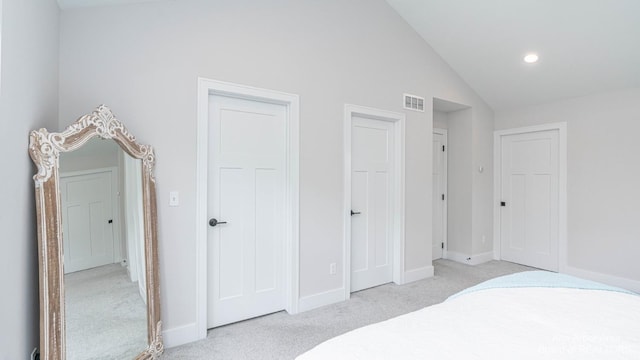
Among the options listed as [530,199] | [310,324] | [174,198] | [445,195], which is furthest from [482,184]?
[174,198]

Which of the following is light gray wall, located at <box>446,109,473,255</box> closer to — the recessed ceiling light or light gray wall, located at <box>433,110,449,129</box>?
light gray wall, located at <box>433,110,449,129</box>

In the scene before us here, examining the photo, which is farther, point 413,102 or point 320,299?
point 413,102

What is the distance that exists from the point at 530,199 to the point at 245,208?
4.07 metres

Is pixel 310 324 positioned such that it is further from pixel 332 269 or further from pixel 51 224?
pixel 51 224

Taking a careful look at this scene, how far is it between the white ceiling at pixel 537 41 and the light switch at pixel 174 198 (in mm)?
3168

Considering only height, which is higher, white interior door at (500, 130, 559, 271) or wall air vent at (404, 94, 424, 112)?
wall air vent at (404, 94, 424, 112)

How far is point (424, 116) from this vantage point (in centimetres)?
385

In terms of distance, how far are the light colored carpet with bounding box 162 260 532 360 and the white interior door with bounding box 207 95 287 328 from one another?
20cm

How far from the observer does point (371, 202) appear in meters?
3.54

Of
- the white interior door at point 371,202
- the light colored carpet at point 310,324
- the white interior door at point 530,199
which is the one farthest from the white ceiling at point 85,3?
the white interior door at point 530,199

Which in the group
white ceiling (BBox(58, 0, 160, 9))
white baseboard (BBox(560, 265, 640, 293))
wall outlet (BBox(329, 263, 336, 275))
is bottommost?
white baseboard (BBox(560, 265, 640, 293))

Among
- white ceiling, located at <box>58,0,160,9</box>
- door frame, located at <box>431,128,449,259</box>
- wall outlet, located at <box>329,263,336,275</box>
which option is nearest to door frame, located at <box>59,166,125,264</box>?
white ceiling, located at <box>58,0,160,9</box>

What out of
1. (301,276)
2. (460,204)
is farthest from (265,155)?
(460,204)

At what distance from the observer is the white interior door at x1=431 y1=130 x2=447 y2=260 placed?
4.74m
